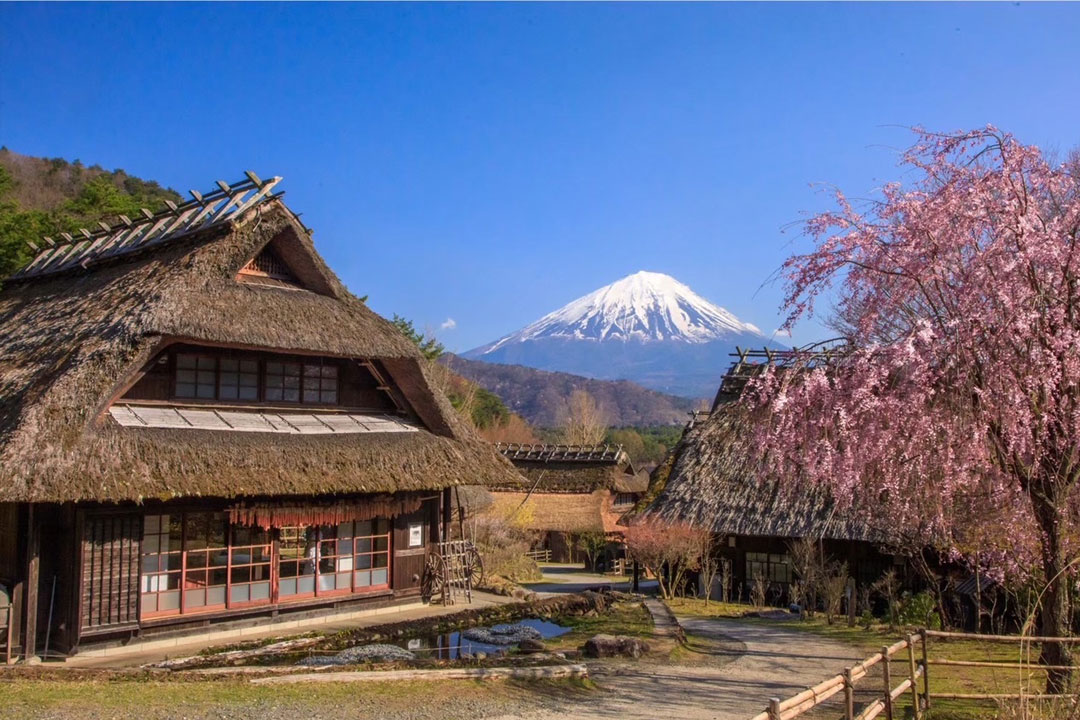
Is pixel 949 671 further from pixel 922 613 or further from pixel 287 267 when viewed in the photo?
pixel 287 267

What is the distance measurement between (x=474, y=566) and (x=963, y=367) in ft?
44.4

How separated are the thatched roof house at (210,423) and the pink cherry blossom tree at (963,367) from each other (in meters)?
8.56

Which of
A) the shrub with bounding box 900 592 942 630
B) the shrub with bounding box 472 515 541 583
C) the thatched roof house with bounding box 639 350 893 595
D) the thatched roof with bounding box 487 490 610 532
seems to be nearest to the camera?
the shrub with bounding box 900 592 942 630

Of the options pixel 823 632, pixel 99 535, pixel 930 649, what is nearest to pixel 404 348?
pixel 99 535

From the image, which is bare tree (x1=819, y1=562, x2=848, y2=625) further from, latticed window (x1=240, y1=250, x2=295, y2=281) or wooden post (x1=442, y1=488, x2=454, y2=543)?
latticed window (x1=240, y1=250, x2=295, y2=281)

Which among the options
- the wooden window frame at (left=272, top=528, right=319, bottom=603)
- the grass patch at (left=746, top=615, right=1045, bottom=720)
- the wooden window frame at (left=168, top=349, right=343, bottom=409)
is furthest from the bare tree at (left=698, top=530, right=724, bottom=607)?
the wooden window frame at (left=168, top=349, right=343, bottom=409)

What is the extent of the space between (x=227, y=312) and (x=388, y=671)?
6889mm

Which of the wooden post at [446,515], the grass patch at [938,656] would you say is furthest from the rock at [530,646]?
the wooden post at [446,515]

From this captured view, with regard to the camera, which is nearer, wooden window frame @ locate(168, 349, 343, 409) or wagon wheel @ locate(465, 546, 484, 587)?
wooden window frame @ locate(168, 349, 343, 409)

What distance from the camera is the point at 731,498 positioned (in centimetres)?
2256

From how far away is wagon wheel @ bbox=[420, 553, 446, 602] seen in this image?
1800cm

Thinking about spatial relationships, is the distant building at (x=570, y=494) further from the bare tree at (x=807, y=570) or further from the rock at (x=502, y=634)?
the rock at (x=502, y=634)

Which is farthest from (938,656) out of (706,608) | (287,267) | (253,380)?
(287,267)

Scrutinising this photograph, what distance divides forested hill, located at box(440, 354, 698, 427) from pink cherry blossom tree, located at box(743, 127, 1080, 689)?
93.6m
